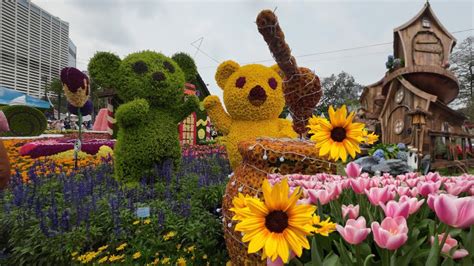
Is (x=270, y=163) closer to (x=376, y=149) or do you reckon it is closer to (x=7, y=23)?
(x=376, y=149)

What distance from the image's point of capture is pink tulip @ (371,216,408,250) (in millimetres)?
746

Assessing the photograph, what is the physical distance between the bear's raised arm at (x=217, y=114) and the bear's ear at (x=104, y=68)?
4.51ft

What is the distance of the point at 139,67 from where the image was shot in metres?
4.70

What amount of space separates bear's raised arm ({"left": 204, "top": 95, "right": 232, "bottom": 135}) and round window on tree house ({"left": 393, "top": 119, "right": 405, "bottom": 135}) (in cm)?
636

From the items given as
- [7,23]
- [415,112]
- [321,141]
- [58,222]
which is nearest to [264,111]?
[58,222]

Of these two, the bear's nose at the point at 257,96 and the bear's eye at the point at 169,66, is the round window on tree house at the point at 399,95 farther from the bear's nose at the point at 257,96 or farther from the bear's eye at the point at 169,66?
the bear's eye at the point at 169,66

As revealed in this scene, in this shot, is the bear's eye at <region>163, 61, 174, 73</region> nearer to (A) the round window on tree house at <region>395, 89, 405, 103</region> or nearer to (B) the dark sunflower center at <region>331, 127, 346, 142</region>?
(B) the dark sunflower center at <region>331, 127, 346, 142</region>

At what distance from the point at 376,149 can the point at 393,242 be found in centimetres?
615

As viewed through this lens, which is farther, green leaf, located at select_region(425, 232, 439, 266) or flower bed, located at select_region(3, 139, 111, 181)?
flower bed, located at select_region(3, 139, 111, 181)

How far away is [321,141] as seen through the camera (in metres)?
1.31

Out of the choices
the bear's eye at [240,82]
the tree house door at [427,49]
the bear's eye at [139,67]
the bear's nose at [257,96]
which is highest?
the tree house door at [427,49]

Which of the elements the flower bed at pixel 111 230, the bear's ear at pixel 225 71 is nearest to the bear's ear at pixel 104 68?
the bear's ear at pixel 225 71

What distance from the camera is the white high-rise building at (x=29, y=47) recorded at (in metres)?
48.4

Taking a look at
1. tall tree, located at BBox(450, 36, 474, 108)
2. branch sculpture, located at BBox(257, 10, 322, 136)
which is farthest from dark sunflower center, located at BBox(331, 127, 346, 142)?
tall tree, located at BBox(450, 36, 474, 108)
